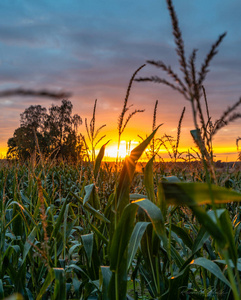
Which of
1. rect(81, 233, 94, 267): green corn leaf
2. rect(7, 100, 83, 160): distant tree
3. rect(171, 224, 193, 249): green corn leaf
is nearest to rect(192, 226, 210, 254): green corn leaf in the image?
rect(171, 224, 193, 249): green corn leaf

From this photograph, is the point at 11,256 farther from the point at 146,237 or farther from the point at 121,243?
the point at 121,243

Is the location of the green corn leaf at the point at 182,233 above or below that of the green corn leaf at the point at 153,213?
below

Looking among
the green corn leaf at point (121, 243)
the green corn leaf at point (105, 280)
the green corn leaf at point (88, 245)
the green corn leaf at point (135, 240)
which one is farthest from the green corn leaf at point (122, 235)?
the green corn leaf at point (88, 245)

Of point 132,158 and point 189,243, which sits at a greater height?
point 132,158

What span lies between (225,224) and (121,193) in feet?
2.05

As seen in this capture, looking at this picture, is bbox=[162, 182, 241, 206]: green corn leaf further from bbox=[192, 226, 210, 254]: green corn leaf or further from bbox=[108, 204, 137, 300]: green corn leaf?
bbox=[192, 226, 210, 254]: green corn leaf

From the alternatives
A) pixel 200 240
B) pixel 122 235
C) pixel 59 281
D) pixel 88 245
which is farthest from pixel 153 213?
pixel 88 245

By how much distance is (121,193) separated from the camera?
168 cm

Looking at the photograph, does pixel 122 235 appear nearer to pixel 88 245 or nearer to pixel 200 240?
pixel 200 240

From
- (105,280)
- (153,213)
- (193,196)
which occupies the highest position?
(193,196)

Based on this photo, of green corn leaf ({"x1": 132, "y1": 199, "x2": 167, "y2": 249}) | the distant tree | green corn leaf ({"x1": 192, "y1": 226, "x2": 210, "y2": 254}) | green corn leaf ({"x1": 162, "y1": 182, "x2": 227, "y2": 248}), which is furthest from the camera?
the distant tree

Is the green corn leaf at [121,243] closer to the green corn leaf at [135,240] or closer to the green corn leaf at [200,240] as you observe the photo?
the green corn leaf at [135,240]

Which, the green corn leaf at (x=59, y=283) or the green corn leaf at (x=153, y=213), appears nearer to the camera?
the green corn leaf at (x=153, y=213)

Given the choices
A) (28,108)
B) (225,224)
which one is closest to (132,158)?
(225,224)
